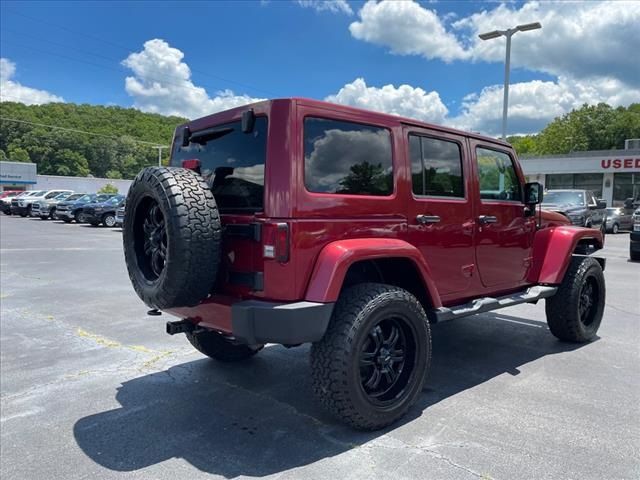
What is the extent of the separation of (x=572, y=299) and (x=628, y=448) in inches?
88.7

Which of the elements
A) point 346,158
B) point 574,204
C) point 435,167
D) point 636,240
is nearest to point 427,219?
point 435,167

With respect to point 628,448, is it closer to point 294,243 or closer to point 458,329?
point 294,243

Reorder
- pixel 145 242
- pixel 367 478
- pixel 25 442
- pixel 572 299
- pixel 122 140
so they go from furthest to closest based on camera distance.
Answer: pixel 122 140 < pixel 572 299 < pixel 145 242 < pixel 25 442 < pixel 367 478

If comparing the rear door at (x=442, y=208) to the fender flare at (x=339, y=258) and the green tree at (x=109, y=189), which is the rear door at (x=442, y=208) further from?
the green tree at (x=109, y=189)

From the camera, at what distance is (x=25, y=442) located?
322 cm

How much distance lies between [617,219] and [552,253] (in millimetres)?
20724

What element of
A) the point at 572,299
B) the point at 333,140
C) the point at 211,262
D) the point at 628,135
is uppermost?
the point at 628,135

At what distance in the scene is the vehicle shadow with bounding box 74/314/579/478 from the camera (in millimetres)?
3027

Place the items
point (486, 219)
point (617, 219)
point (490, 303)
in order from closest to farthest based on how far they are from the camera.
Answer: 1. point (490, 303)
2. point (486, 219)
3. point (617, 219)

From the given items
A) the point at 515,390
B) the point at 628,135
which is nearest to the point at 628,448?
the point at 515,390

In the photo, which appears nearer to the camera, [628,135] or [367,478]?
[367,478]

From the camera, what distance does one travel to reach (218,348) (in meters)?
4.58

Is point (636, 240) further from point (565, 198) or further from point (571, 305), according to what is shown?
point (571, 305)

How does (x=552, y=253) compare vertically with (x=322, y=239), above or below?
below
